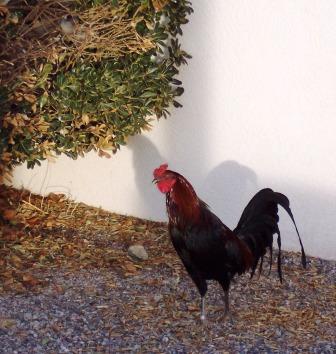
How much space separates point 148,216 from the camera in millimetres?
6969

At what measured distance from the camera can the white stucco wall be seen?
19.0 ft

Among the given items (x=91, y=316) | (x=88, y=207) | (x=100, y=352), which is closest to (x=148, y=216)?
(x=88, y=207)

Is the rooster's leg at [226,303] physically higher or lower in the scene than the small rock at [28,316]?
higher

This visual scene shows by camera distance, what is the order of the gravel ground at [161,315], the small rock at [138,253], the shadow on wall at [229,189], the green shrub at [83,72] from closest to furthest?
the gravel ground at [161,315], the green shrub at [83,72], the small rock at [138,253], the shadow on wall at [229,189]

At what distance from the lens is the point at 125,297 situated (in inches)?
215

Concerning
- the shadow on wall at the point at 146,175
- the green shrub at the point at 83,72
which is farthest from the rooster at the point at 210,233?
the shadow on wall at the point at 146,175

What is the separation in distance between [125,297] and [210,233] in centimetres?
96

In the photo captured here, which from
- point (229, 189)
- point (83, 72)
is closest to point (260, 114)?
point (229, 189)

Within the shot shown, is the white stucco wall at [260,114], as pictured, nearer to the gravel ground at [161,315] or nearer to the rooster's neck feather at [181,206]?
the gravel ground at [161,315]

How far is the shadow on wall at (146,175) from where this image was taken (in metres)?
6.73

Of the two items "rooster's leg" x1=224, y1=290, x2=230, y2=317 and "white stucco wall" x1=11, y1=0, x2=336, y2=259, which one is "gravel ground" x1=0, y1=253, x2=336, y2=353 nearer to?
"rooster's leg" x1=224, y1=290, x2=230, y2=317

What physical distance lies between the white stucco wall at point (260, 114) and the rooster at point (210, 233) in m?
1.02

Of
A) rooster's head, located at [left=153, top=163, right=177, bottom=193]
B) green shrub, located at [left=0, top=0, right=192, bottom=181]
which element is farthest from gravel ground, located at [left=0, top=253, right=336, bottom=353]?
green shrub, located at [left=0, top=0, right=192, bottom=181]

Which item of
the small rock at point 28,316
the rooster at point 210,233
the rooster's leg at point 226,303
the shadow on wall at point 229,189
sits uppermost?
the shadow on wall at point 229,189
